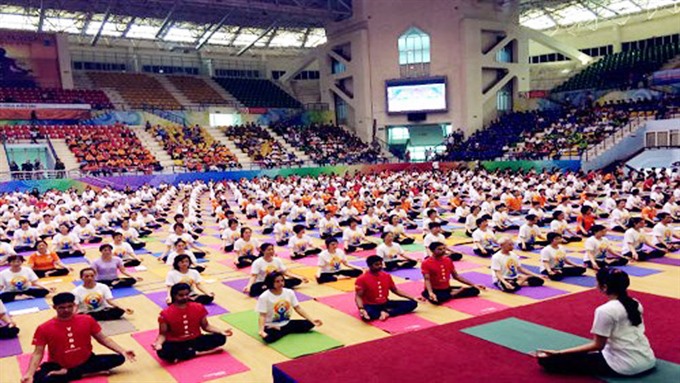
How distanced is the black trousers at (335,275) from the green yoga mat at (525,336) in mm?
4956

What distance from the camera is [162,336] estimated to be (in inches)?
301

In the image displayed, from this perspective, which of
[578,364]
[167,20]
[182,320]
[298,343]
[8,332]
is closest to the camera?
[578,364]

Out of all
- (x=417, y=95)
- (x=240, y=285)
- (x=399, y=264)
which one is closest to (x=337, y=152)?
(x=417, y=95)

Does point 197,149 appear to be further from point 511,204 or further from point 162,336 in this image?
point 162,336

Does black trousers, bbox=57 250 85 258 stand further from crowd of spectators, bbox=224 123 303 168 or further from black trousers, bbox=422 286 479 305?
crowd of spectators, bbox=224 123 303 168

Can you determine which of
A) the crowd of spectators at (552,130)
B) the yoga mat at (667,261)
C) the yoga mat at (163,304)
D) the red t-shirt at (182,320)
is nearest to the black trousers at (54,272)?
the yoga mat at (163,304)

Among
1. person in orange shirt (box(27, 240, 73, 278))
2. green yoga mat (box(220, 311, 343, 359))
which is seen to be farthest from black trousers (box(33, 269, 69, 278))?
green yoga mat (box(220, 311, 343, 359))

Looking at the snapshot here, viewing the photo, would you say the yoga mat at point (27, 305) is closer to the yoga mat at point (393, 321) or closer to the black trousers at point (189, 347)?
the black trousers at point (189, 347)

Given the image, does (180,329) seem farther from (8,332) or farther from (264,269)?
(8,332)

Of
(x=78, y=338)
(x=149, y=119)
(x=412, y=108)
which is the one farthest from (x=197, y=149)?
(x=78, y=338)

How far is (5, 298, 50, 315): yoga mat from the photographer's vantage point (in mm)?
10805

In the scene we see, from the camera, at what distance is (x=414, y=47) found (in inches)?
1886

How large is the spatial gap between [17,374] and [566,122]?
139ft

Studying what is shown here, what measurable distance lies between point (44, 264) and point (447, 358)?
35.9 feet
